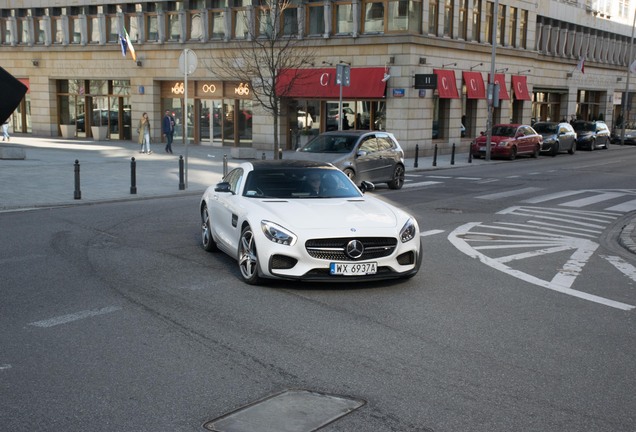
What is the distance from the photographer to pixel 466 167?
3164cm

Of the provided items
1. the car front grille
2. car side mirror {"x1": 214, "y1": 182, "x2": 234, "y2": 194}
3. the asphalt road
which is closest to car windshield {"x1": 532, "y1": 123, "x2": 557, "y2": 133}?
the asphalt road

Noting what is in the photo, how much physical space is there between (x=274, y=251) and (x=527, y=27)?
140ft

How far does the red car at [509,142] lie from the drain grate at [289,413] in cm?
3072

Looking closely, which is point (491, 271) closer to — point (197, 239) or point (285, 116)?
point (197, 239)

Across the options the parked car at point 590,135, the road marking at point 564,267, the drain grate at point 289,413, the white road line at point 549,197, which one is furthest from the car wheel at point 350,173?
the parked car at point 590,135

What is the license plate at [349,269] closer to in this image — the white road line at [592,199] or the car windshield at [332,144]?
the white road line at [592,199]

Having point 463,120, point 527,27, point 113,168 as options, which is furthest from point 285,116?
point 527,27

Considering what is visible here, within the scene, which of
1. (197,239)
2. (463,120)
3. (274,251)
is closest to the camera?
(274,251)

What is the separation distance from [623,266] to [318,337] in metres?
6.05

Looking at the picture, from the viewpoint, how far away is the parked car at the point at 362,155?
2025 cm

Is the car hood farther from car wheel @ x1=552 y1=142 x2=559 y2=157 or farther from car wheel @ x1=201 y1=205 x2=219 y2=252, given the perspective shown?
car wheel @ x1=552 y1=142 x2=559 y2=157

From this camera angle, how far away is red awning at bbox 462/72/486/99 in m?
39.8

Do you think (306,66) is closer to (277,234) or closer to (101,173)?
(101,173)

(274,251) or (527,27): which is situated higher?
(527,27)
